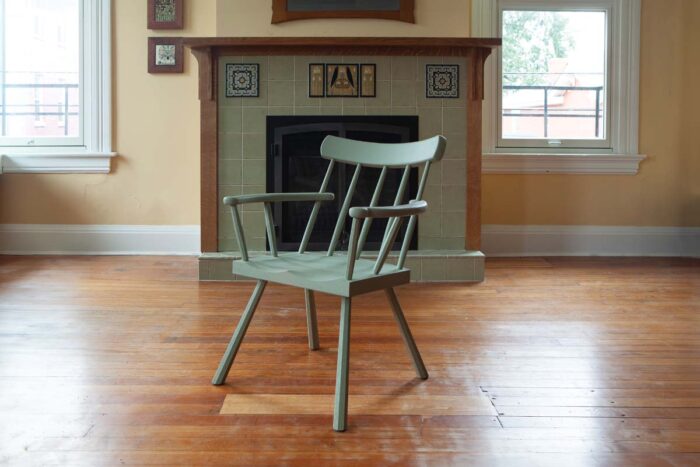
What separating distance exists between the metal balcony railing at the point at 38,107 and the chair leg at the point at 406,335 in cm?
333

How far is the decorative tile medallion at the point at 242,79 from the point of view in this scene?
3652 mm

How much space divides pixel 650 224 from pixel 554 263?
0.91 m

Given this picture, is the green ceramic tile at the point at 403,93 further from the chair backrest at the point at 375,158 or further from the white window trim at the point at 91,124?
the white window trim at the point at 91,124

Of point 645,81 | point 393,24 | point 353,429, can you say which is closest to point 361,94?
point 393,24

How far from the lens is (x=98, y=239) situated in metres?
4.44

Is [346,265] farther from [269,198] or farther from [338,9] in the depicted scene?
[338,9]

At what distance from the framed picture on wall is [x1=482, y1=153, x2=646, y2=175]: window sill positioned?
1.17 meters

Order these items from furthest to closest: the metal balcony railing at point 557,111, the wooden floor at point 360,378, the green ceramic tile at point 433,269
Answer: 1. the metal balcony railing at point 557,111
2. the green ceramic tile at point 433,269
3. the wooden floor at point 360,378

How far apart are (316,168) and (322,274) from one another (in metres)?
2.01

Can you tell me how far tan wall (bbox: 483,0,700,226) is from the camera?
4484 mm

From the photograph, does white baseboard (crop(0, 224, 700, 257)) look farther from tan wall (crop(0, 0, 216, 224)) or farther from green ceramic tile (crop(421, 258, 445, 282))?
green ceramic tile (crop(421, 258, 445, 282))

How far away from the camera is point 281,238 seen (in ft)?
12.2

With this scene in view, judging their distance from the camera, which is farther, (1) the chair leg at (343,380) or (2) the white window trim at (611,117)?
(2) the white window trim at (611,117)

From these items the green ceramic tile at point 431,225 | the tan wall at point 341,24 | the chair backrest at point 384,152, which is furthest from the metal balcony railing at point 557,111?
the chair backrest at point 384,152
